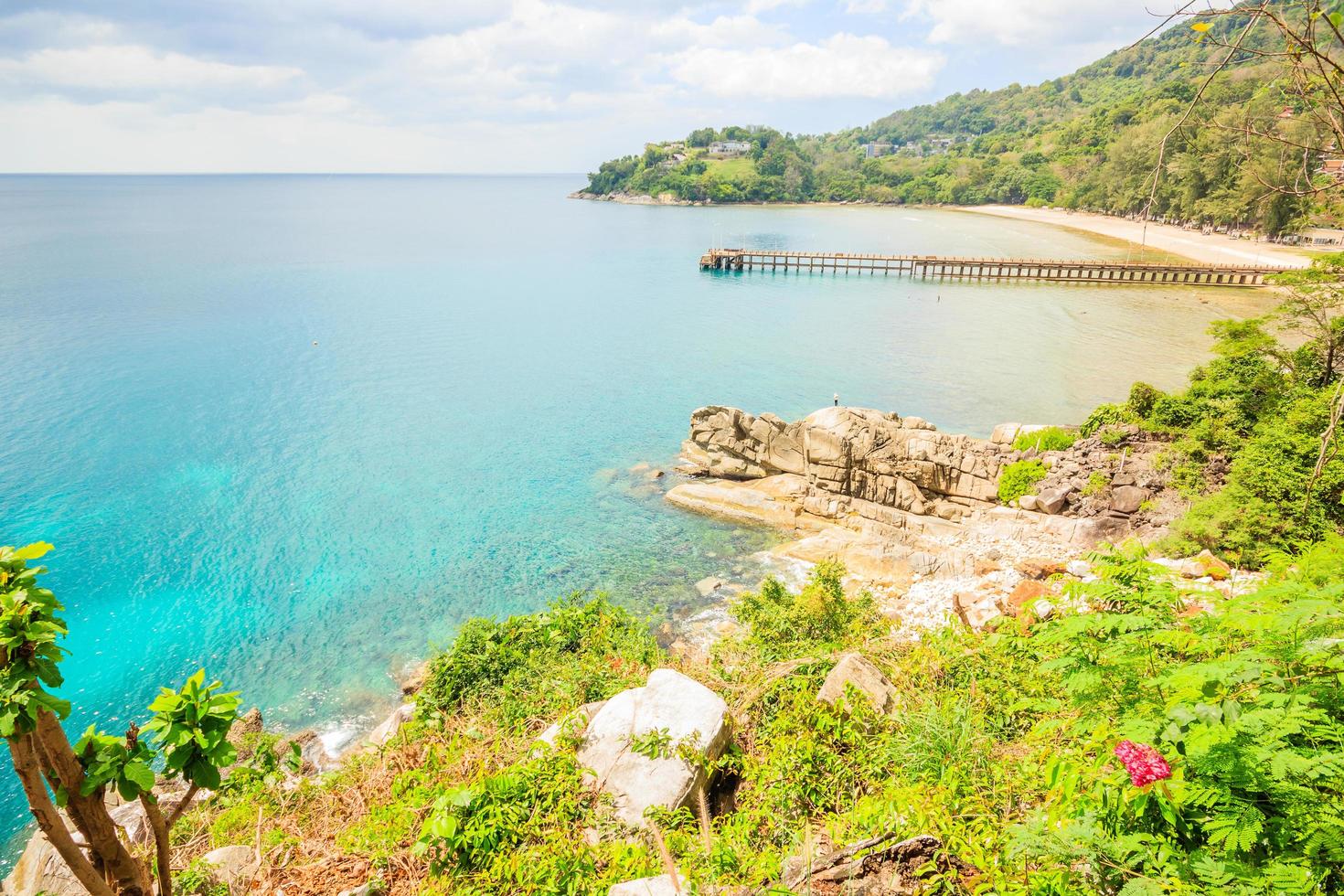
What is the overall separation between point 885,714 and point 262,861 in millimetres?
7234

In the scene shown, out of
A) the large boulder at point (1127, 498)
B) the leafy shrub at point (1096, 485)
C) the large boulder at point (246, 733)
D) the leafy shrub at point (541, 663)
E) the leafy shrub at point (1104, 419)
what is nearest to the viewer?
the leafy shrub at point (541, 663)

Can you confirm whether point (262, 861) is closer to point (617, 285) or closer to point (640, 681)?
point (640, 681)

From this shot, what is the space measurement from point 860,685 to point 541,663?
250 inches

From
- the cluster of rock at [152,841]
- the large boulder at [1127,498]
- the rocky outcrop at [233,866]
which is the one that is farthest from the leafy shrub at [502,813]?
the large boulder at [1127,498]

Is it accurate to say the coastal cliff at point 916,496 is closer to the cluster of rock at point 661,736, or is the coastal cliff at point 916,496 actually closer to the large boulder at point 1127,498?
the large boulder at point 1127,498

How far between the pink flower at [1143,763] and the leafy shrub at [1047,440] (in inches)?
956

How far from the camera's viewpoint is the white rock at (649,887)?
18.7 feet

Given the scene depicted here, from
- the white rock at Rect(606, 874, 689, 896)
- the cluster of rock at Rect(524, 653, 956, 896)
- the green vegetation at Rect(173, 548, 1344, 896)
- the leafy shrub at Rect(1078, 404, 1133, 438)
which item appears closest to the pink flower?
the green vegetation at Rect(173, 548, 1344, 896)

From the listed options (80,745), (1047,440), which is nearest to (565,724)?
(80,745)

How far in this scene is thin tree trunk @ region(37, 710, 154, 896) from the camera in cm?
407

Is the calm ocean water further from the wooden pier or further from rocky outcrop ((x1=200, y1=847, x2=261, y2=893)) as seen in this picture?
rocky outcrop ((x1=200, y1=847, x2=261, y2=893))

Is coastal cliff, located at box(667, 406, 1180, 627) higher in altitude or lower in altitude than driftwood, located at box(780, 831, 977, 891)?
lower

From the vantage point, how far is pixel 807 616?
13273mm

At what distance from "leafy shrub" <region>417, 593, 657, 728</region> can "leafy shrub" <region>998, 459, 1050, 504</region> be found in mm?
16342
